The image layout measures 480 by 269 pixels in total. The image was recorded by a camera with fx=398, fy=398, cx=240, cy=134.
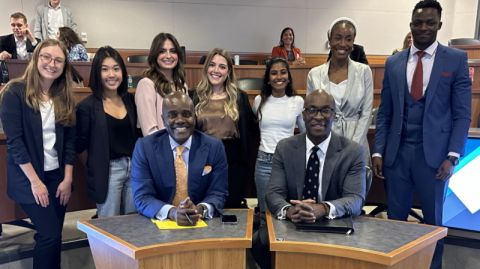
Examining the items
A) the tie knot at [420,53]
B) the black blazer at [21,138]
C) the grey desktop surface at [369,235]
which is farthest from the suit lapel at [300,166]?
the black blazer at [21,138]

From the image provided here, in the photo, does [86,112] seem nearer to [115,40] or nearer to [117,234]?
[117,234]

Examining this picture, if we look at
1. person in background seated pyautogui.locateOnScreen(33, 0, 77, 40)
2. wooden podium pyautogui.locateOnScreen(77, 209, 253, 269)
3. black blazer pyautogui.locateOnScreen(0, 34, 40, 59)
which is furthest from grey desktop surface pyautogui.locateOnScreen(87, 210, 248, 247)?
person in background seated pyautogui.locateOnScreen(33, 0, 77, 40)

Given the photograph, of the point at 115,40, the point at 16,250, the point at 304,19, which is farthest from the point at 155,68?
the point at 304,19

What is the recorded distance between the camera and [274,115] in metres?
2.50

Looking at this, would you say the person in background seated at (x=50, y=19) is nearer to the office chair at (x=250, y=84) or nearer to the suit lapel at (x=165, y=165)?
the office chair at (x=250, y=84)

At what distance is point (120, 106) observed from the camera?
7.68 ft

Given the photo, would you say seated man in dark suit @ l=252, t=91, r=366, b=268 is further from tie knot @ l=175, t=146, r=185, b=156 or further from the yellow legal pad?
tie knot @ l=175, t=146, r=185, b=156

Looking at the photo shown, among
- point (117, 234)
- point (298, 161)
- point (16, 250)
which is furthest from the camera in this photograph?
point (16, 250)

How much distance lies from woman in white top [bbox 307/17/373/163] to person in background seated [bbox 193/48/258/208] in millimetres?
501

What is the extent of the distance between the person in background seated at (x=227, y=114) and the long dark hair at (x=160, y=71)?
15cm

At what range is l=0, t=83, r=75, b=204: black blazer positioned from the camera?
2.03 m

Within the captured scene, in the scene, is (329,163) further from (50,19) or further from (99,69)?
(50,19)

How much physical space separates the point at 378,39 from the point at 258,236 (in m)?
7.58

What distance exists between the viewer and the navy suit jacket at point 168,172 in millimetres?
1921
